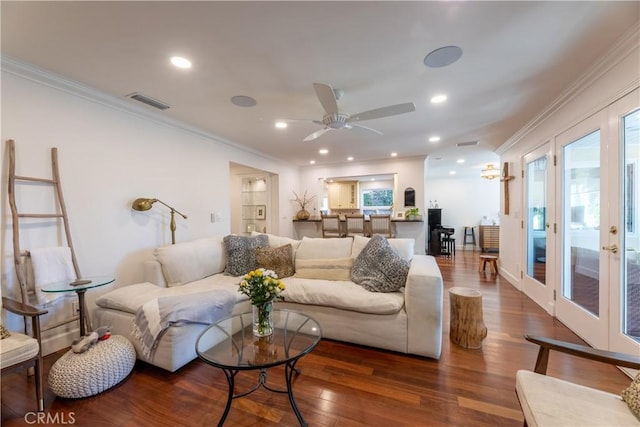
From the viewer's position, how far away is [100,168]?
2635mm

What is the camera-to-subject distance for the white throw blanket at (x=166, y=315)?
1.90m

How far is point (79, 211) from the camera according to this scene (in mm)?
2465

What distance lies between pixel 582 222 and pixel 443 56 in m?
2.12

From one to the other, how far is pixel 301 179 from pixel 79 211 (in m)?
4.92

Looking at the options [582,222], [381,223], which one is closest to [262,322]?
[582,222]

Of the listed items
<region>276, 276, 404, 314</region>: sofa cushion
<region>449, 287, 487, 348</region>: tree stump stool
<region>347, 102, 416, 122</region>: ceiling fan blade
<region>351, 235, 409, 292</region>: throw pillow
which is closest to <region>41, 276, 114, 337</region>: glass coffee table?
<region>276, 276, 404, 314</region>: sofa cushion

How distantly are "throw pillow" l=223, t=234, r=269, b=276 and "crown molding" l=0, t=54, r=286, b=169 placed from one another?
168 cm

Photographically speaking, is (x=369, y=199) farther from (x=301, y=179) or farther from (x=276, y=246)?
(x=276, y=246)

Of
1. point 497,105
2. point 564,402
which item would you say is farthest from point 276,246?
point 497,105

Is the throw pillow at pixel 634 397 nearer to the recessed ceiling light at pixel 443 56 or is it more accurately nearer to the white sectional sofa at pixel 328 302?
the white sectional sofa at pixel 328 302

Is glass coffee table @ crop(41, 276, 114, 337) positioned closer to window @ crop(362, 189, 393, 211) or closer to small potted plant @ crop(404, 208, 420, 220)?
small potted plant @ crop(404, 208, 420, 220)

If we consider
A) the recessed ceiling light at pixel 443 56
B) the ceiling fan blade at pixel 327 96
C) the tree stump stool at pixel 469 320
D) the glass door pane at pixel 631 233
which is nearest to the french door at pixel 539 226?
the glass door pane at pixel 631 233

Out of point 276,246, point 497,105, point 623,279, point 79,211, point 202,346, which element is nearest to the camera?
point 202,346

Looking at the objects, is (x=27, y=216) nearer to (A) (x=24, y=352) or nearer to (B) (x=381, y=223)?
(A) (x=24, y=352)
